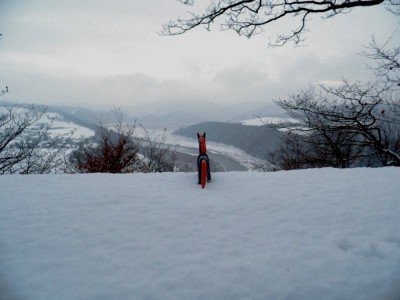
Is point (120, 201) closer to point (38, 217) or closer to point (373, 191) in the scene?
point (38, 217)

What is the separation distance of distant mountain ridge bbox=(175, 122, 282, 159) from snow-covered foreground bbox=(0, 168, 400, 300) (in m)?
37.9

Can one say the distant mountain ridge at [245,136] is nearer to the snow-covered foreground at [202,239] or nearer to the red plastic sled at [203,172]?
the red plastic sled at [203,172]

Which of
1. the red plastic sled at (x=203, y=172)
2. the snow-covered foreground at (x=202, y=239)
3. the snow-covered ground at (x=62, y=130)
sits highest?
the snow-covered ground at (x=62, y=130)

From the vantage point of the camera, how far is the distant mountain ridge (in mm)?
46213

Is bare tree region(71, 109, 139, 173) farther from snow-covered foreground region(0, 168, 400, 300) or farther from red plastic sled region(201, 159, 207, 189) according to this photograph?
red plastic sled region(201, 159, 207, 189)

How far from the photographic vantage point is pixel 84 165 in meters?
13.6

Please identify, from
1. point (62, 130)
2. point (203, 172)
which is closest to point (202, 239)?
point (203, 172)

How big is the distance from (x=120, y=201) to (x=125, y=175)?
61.1 inches

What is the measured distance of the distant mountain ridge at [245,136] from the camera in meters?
46.2

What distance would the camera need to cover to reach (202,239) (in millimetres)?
3371

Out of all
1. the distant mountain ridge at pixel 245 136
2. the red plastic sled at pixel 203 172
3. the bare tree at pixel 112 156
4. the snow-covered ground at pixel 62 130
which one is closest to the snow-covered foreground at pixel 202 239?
the red plastic sled at pixel 203 172

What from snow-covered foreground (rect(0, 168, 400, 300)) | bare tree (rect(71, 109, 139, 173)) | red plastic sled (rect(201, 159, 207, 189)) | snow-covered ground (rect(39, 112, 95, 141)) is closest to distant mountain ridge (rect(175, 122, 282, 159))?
snow-covered ground (rect(39, 112, 95, 141))

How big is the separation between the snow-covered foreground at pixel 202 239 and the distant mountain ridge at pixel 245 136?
37.9m

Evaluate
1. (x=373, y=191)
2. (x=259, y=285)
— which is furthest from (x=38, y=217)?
(x=373, y=191)
